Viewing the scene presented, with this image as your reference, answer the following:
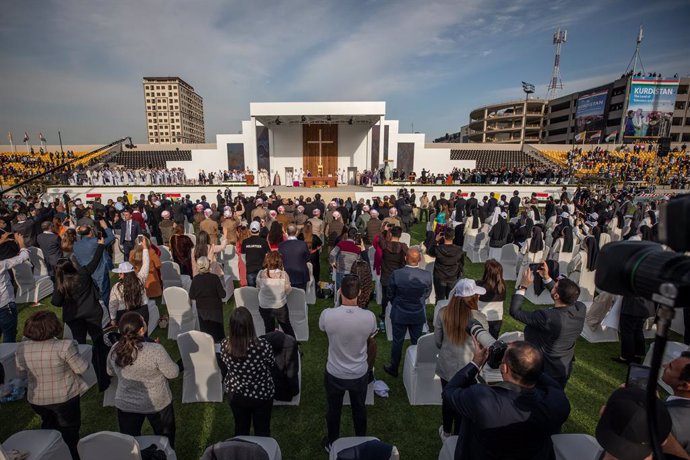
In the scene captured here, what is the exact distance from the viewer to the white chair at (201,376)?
403cm

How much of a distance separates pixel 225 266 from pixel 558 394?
7579 millimetres

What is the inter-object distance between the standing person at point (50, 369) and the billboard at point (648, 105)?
60.1m

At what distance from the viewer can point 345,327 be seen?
2.97 m

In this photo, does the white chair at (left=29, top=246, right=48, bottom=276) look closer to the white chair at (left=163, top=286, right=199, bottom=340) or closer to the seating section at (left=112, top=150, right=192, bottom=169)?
the white chair at (left=163, top=286, right=199, bottom=340)

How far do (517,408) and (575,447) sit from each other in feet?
4.65

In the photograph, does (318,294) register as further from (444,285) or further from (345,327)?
(345,327)

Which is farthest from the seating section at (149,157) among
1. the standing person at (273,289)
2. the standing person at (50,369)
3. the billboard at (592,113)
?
the billboard at (592,113)

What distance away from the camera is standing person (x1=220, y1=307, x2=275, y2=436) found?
2746 mm

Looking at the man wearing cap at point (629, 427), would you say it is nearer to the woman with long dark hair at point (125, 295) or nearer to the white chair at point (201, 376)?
the white chair at point (201, 376)

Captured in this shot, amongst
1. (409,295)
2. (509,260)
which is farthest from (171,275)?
(509,260)

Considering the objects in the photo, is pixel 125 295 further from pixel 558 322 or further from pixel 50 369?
pixel 558 322

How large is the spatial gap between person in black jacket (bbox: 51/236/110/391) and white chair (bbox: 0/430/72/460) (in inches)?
63.8

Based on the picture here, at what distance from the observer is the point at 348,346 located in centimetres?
302

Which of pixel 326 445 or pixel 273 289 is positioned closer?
pixel 326 445
